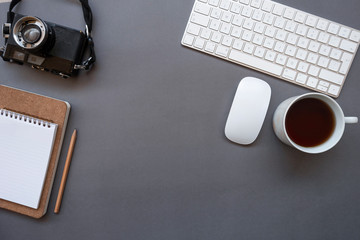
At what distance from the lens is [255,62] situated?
2.08 ft

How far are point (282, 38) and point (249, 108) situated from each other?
0.63 ft

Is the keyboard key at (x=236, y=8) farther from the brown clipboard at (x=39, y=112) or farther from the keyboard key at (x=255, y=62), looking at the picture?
the brown clipboard at (x=39, y=112)

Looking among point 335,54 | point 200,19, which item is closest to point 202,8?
point 200,19

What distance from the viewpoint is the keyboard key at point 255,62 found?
2.07 ft

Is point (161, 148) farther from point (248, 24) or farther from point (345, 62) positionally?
point (345, 62)

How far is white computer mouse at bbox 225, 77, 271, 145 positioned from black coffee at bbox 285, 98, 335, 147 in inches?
2.6

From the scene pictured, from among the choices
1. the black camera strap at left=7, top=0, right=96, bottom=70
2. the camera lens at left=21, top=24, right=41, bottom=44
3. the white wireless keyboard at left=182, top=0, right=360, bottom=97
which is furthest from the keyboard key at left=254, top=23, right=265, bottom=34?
the camera lens at left=21, top=24, right=41, bottom=44

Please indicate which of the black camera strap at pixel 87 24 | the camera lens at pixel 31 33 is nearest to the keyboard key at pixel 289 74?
the black camera strap at pixel 87 24

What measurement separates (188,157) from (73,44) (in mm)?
386

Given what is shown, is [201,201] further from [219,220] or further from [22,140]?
[22,140]

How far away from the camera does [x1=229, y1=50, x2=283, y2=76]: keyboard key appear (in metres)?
0.63

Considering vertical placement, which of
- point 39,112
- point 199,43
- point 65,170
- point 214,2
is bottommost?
point 65,170

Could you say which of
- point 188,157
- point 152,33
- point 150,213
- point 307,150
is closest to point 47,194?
point 150,213

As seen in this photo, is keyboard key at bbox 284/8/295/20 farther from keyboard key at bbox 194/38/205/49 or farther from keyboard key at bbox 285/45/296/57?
keyboard key at bbox 194/38/205/49
